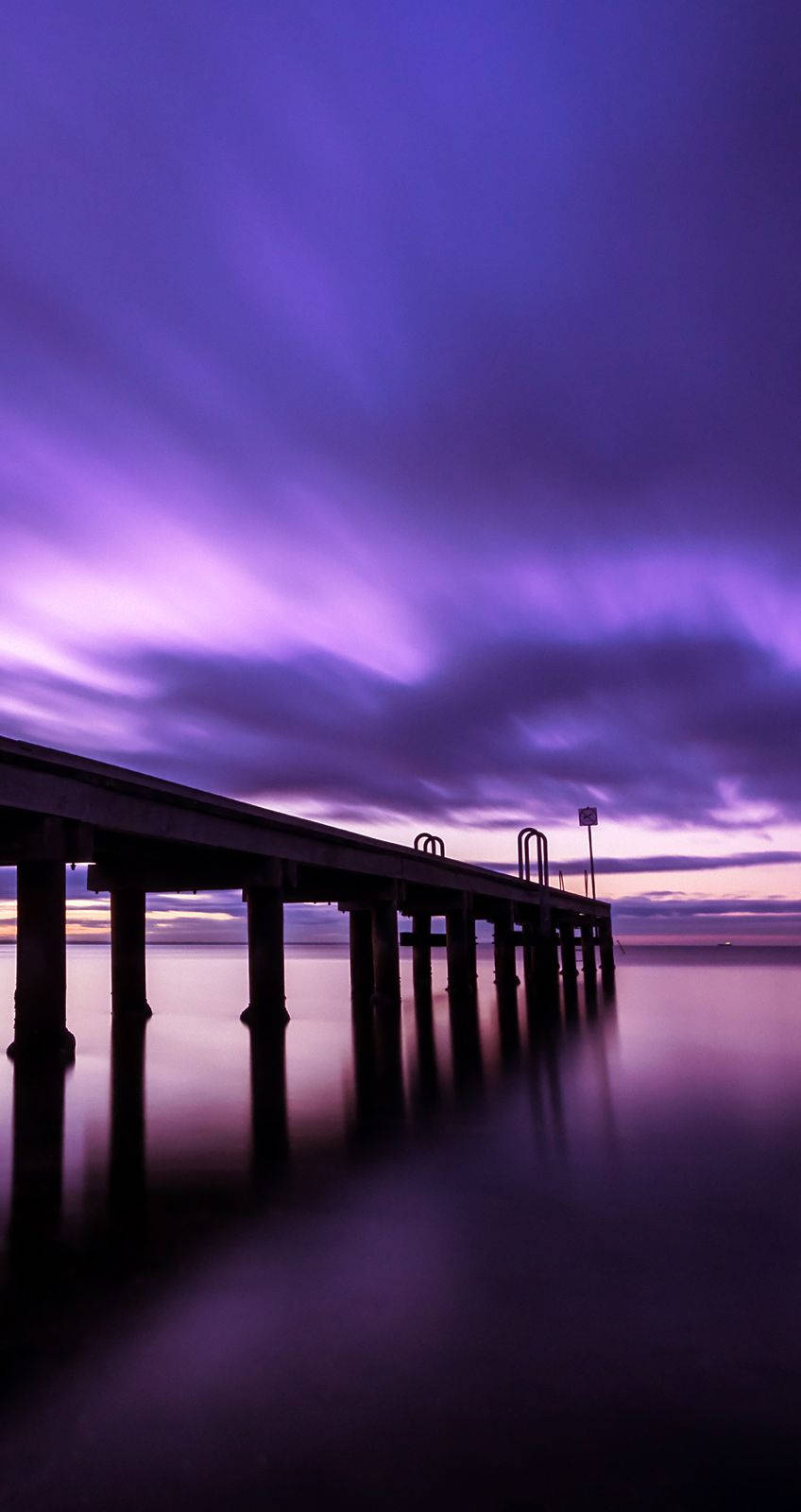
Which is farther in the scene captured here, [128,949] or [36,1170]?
[128,949]

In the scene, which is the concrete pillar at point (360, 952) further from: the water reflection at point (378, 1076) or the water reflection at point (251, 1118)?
the water reflection at point (251, 1118)

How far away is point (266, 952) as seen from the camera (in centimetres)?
2120

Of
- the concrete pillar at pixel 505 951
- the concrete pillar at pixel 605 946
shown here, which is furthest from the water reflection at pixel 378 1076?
the concrete pillar at pixel 605 946

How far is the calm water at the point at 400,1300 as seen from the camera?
11.2 feet

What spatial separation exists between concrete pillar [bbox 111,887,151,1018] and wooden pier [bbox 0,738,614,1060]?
0.03 m

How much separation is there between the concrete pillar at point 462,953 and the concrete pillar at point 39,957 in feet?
61.7

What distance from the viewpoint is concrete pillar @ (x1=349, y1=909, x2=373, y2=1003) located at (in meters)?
33.2

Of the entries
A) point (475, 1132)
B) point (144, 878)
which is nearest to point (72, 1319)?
point (475, 1132)

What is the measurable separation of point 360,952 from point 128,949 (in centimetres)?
1136

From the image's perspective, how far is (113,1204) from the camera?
7.13 m

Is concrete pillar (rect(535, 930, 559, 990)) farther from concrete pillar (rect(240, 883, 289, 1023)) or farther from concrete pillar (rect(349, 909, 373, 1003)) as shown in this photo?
concrete pillar (rect(240, 883, 289, 1023))

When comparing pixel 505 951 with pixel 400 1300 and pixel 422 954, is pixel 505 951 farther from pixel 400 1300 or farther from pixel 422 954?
pixel 400 1300

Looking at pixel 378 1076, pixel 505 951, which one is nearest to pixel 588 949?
pixel 505 951

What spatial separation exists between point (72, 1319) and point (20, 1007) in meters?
11.0
